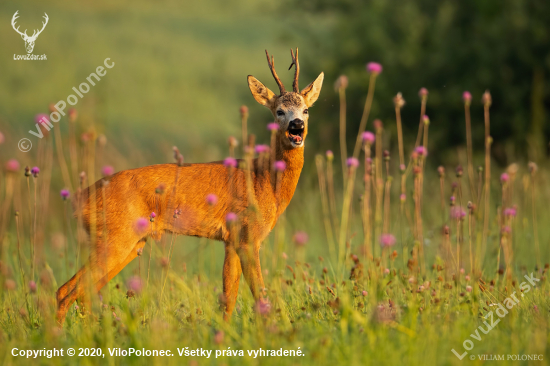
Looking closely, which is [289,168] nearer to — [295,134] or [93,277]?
[295,134]

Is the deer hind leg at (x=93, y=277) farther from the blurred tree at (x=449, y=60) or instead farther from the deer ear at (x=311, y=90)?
the blurred tree at (x=449, y=60)

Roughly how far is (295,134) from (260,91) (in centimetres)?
83

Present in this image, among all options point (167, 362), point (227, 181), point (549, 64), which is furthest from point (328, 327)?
point (549, 64)

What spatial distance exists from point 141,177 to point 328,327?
2656 mm

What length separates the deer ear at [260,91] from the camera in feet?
21.8

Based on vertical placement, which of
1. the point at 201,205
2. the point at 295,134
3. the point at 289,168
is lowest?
the point at 201,205

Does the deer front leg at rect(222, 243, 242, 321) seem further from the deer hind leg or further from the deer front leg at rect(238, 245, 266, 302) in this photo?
the deer hind leg

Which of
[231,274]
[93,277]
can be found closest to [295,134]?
[231,274]

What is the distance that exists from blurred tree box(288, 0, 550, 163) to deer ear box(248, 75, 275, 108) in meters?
8.78

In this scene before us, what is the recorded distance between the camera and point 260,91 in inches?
263

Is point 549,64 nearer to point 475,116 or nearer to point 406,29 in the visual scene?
point 475,116

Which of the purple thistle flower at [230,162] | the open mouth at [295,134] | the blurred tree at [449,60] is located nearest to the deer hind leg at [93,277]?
the purple thistle flower at [230,162]

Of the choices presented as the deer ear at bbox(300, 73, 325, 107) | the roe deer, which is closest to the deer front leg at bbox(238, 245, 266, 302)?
the roe deer

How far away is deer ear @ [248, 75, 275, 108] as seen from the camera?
664 cm
